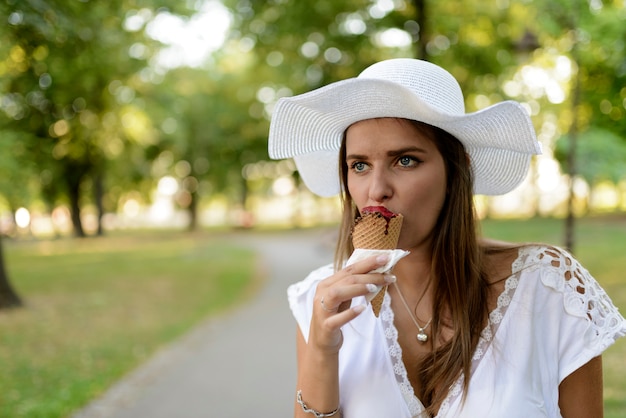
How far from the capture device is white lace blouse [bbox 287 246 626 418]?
1.91m

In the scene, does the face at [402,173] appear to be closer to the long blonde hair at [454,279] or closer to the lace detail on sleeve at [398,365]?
the long blonde hair at [454,279]

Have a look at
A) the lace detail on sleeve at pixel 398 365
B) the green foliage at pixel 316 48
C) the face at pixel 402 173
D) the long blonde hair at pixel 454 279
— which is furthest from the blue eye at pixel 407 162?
the green foliage at pixel 316 48

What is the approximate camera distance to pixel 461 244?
2146 millimetres

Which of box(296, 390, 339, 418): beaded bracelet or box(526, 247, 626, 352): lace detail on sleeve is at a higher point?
box(526, 247, 626, 352): lace detail on sleeve

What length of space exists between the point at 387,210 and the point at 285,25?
10.7m

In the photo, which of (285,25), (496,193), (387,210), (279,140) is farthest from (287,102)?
(285,25)

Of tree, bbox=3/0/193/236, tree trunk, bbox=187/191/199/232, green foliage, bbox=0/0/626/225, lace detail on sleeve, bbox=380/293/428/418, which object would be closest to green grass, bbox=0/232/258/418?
→ green foliage, bbox=0/0/626/225

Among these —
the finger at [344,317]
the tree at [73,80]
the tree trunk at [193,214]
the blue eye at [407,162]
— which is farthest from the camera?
the tree trunk at [193,214]

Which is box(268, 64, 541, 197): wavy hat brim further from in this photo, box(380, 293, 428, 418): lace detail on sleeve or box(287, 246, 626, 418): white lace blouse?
box(380, 293, 428, 418): lace detail on sleeve

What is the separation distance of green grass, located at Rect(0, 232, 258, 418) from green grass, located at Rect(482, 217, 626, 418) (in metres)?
5.06

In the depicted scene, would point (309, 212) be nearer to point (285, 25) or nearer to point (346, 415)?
point (285, 25)

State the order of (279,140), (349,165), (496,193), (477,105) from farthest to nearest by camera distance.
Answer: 1. (477,105)
2. (496,193)
3. (279,140)
4. (349,165)

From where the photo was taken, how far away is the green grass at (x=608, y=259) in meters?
5.95

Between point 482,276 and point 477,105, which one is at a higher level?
point 477,105
